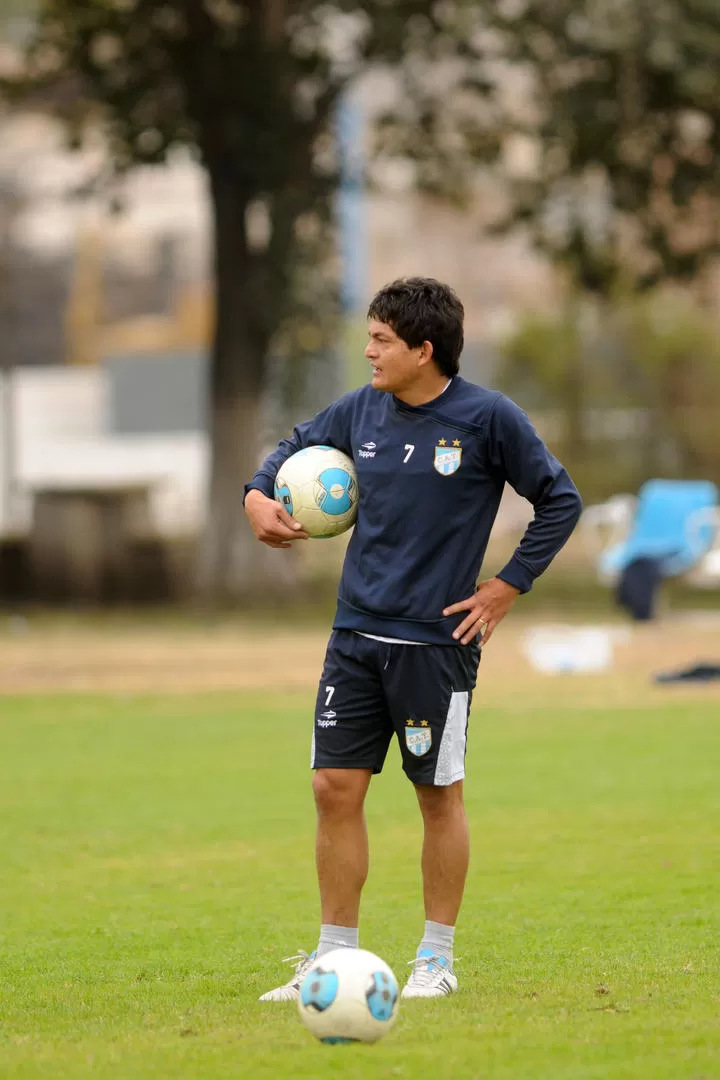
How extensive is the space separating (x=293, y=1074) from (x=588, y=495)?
34.2 metres

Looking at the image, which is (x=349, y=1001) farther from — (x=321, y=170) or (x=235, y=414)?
(x=321, y=170)

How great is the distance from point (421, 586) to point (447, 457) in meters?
0.39

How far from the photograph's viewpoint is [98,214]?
65.9 metres

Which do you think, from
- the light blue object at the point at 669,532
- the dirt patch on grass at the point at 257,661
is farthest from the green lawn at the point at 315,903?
the light blue object at the point at 669,532

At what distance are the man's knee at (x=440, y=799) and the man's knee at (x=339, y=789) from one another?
0.18 m

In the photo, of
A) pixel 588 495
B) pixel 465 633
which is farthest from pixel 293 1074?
pixel 588 495

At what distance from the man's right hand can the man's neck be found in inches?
21.0

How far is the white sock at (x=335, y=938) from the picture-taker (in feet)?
18.8

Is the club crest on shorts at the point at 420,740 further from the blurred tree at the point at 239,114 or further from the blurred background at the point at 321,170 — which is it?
the blurred tree at the point at 239,114

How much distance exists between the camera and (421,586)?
568cm

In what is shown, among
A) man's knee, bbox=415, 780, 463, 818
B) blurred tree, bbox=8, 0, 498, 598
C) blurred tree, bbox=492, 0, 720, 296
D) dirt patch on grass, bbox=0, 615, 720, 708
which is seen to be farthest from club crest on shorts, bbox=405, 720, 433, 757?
blurred tree, bbox=8, 0, 498, 598

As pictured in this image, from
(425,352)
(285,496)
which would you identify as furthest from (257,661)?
(425,352)

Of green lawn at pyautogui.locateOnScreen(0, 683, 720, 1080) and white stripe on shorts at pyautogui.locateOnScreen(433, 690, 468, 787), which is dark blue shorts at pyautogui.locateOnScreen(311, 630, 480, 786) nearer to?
white stripe on shorts at pyautogui.locateOnScreen(433, 690, 468, 787)

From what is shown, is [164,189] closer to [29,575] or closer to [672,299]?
[672,299]
